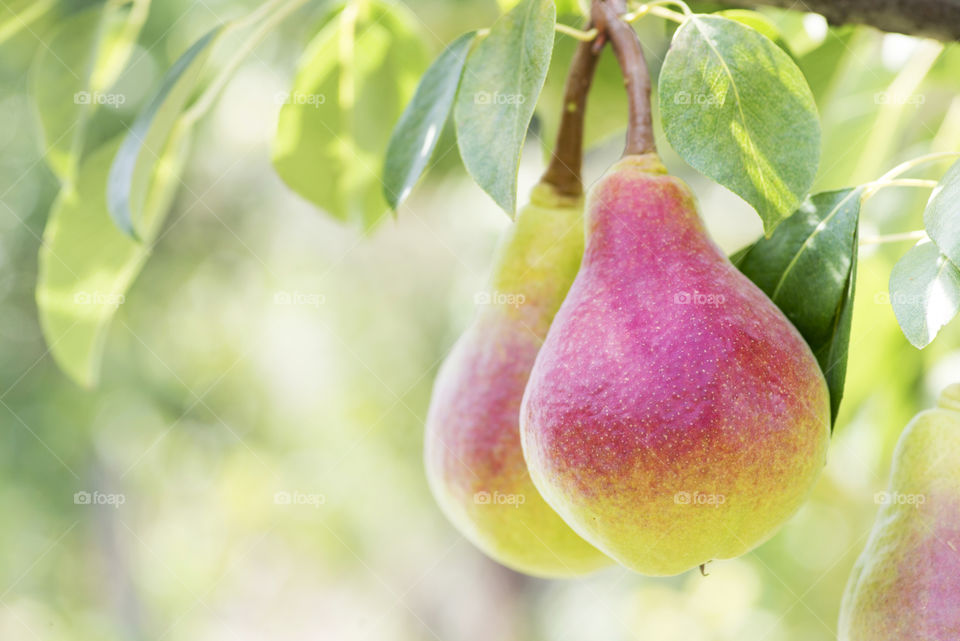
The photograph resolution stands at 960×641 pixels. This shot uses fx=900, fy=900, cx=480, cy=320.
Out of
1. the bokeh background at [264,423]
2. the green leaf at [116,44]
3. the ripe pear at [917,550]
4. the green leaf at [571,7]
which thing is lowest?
the bokeh background at [264,423]

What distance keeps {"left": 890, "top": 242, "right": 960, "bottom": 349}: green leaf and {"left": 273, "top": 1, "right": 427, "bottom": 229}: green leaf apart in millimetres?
479

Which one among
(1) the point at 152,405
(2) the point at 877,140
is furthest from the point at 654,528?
(1) the point at 152,405

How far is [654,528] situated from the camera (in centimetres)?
42

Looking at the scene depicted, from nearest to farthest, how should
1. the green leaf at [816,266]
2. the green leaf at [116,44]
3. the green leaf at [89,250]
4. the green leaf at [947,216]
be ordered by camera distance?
the green leaf at [947,216]
the green leaf at [816,266]
the green leaf at [89,250]
the green leaf at [116,44]

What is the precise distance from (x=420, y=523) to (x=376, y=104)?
5.03 meters

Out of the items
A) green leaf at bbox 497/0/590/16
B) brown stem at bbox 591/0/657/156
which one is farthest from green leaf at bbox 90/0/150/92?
brown stem at bbox 591/0/657/156

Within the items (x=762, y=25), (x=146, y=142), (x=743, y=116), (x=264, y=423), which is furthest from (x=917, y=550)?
(x=264, y=423)

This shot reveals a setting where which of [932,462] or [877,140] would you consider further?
[877,140]

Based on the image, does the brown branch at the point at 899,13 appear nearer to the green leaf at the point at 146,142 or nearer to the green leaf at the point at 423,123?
the green leaf at the point at 423,123

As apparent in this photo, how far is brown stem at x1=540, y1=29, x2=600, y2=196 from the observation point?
23.1 inches

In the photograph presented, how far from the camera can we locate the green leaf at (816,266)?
1.65 ft

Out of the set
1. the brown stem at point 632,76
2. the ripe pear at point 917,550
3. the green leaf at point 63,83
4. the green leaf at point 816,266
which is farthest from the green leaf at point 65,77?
the ripe pear at point 917,550

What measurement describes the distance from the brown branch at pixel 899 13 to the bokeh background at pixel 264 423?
74 cm

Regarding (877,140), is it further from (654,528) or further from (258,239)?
(258,239)
